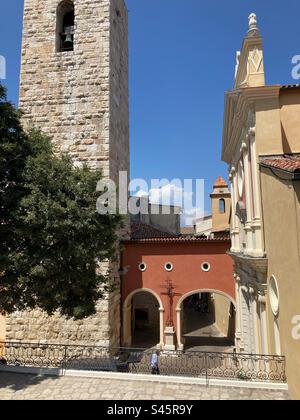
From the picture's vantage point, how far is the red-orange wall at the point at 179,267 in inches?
587

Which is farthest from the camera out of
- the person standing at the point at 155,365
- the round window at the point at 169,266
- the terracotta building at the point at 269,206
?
the round window at the point at 169,266

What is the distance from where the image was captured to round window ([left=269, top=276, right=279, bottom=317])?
24.9 feet

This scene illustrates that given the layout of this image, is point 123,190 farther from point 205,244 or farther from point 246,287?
point 246,287

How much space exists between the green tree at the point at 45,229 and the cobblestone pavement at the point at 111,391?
1.72 meters

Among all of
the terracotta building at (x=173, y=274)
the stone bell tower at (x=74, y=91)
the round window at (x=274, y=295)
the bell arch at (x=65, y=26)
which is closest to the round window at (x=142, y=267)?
the terracotta building at (x=173, y=274)

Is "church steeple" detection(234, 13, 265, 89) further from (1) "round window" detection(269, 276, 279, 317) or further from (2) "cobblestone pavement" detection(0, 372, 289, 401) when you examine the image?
(2) "cobblestone pavement" detection(0, 372, 289, 401)

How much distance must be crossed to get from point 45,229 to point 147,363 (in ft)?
21.8

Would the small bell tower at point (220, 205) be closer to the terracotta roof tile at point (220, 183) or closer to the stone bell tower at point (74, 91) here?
the terracotta roof tile at point (220, 183)

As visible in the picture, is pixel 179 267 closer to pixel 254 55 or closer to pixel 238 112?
pixel 238 112

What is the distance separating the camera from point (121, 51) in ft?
52.9

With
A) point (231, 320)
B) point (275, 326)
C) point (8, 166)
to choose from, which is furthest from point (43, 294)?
point (231, 320)

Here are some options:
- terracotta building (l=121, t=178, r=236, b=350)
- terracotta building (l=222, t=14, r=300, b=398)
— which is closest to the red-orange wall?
terracotta building (l=121, t=178, r=236, b=350)

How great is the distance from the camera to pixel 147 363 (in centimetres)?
1128

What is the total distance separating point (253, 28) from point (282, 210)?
701 centimetres
